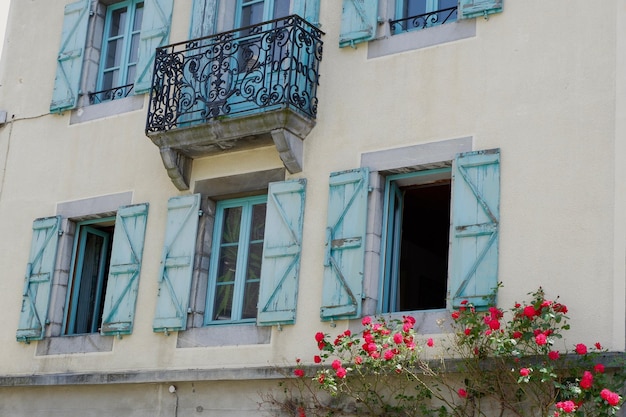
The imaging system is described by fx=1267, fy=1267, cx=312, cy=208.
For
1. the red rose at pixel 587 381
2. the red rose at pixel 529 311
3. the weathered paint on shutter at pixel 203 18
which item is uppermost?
the weathered paint on shutter at pixel 203 18

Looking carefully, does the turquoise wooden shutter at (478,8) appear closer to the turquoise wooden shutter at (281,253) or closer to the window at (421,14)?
the window at (421,14)

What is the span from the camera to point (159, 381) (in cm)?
1215

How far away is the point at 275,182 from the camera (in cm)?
1214

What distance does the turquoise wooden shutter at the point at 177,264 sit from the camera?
1229cm

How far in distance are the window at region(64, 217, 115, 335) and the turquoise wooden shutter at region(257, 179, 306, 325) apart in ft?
7.71

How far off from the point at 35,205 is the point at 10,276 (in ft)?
2.71

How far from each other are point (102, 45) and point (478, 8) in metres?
4.93

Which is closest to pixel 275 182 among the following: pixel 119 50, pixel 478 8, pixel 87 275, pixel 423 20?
pixel 423 20

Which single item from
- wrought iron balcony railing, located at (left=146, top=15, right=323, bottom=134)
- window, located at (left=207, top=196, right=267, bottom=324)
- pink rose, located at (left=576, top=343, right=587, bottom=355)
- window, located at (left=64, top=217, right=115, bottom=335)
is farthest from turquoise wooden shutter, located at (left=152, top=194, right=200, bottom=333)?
pink rose, located at (left=576, top=343, right=587, bottom=355)

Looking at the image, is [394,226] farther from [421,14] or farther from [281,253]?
[421,14]

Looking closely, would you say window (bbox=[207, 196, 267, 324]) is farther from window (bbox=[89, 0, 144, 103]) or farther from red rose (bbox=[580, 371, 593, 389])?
red rose (bbox=[580, 371, 593, 389])

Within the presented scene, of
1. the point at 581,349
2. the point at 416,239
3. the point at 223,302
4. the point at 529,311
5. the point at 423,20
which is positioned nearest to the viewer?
the point at 581,349

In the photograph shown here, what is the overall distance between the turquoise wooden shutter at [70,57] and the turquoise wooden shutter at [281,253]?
3.24 metres

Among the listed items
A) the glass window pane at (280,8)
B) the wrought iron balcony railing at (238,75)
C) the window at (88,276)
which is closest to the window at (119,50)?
the wrought iron balcony railing at (238,75)
